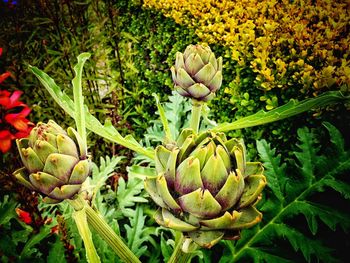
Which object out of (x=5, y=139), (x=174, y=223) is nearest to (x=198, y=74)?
(x=174, y=223)

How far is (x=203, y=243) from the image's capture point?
1.59 feet

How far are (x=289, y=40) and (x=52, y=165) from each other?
113 cm

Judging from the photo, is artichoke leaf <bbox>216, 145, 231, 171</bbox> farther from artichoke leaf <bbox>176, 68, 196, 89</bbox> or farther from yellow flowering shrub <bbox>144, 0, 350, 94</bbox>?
yellow flowering shrub <bbox>144, 0, 350, 94</bbox>

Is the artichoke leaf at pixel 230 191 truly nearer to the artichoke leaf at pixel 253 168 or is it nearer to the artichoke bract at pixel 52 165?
the artichoke leaf at pixel 253 168

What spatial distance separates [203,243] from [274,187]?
596 mm

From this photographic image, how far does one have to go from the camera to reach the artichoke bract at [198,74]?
0.90 m

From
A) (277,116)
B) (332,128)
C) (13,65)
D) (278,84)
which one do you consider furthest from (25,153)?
A: (13,65)

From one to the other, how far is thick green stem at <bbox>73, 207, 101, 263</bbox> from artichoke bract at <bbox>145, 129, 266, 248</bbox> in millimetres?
135

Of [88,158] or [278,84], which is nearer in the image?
[88,158]

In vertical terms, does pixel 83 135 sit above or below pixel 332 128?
above

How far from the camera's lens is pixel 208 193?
1.57ft

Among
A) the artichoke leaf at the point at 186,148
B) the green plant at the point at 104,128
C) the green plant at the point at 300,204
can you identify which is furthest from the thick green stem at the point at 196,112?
the artichoke leaf at the point at 186,148

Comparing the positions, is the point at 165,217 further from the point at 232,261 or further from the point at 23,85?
the point at 23,85

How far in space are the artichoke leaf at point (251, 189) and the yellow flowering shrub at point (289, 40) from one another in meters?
0.81
